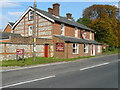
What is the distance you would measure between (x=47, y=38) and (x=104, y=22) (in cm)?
2468

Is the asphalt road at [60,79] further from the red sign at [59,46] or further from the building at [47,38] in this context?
the red sign at [59,46]

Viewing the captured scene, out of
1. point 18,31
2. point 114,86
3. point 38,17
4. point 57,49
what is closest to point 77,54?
point 57,49

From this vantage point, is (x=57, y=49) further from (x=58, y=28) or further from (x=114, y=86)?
(x=114, y=86)

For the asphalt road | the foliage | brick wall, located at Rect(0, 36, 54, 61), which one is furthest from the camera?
the foliage

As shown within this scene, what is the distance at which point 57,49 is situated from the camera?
2238 centimetres

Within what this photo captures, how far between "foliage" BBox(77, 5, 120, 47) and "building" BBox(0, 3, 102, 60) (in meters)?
13.4

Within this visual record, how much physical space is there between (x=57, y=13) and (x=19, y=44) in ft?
42.8

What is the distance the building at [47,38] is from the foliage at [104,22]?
13.4 metres

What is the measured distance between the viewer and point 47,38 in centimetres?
2245

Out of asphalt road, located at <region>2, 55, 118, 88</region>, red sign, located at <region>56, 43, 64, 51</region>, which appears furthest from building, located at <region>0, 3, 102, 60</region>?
asphalt road, located at <region>2, 55, 118, 88</region>

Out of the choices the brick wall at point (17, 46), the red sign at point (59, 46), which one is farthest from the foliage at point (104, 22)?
the brick wall at point (17, 46)

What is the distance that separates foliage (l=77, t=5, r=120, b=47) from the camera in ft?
138

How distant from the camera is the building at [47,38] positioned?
1795 centimetres

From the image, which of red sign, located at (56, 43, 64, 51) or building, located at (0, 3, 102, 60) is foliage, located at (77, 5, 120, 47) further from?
red sign, located at (56, 43, 64, 51)
